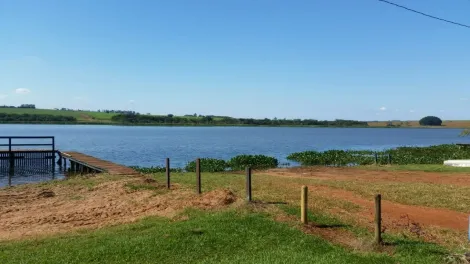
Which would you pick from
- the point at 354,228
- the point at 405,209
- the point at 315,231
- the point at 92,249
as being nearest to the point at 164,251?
the point at 92,249

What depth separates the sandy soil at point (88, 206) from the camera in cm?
1158

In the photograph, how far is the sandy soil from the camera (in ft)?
38.0

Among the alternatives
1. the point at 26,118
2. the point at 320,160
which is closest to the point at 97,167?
the point at 320,160

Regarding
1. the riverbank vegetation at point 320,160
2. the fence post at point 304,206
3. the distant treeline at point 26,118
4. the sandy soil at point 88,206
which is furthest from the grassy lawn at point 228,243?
the distant treeline at point 26,118

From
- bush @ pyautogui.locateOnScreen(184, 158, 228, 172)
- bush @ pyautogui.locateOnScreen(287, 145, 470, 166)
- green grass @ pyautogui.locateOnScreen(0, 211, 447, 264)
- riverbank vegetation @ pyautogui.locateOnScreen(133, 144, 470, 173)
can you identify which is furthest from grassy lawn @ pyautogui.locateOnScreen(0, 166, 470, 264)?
bush @ pyautogui.locateOnScreen(287, 145, 470, 166)

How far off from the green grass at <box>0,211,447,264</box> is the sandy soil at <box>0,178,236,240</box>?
1.43 metres

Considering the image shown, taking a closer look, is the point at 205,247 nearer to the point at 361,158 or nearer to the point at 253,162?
the point at 253,162

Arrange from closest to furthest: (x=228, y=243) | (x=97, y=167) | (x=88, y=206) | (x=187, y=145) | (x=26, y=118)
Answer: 1. (x=228, y=243)
2. (x=88, y=206)
3. (x=97, y=167)
4. (x=187, y=145)
5. (x=26, y=118)

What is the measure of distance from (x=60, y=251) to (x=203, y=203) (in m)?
4.53

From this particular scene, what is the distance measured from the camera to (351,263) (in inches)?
300

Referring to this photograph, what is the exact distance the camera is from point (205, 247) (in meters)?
8.69

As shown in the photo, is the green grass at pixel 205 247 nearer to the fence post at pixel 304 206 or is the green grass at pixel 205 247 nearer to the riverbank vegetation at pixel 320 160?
the fence post at pixel 304 206

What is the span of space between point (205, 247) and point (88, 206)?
21.6ft

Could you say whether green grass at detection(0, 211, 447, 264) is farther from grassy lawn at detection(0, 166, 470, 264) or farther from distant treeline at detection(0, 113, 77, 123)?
distant treeline at detection(0, 113, 77, 123)
